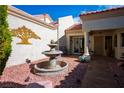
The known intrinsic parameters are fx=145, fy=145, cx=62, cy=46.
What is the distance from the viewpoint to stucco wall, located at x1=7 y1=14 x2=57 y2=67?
8402 mm

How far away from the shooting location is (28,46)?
9906 millimetres

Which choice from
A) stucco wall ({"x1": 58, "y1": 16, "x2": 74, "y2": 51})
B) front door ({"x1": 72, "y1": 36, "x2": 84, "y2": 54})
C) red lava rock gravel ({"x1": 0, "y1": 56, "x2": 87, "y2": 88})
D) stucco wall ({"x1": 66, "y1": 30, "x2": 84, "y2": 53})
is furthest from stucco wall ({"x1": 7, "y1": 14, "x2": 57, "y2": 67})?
front door ({"x1": 72, "y1": 36, "x2": 84, "y2": 54})

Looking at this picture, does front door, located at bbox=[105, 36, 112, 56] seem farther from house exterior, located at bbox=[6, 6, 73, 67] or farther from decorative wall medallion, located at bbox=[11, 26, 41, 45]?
decorative wall medallion, located at bbox=[11, 26, 41, 45]

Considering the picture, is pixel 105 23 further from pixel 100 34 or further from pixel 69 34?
pixel 69 34

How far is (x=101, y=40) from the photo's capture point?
15.4 m

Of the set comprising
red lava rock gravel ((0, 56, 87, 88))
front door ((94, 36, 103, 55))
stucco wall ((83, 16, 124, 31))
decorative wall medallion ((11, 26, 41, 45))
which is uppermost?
stucco wall ((83, 16, 124, 31))

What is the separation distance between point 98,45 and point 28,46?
8.45 metres

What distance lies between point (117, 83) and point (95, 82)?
2.78ft

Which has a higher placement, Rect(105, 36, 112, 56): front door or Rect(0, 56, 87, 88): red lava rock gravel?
Rect(105, 36, 112, 56): front door

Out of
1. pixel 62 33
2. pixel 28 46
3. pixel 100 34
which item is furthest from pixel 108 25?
pixel 62 33

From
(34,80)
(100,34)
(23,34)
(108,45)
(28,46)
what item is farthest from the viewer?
(100,34)

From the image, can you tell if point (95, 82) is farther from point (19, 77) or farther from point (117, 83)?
point (19, 77)

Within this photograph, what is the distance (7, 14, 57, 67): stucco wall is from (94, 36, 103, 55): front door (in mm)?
5163
